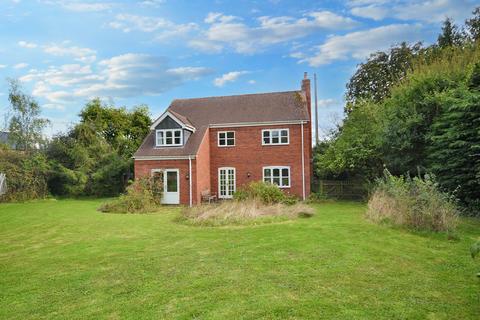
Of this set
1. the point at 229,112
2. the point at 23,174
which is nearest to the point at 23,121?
the point at 23,174

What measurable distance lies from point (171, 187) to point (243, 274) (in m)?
16.3

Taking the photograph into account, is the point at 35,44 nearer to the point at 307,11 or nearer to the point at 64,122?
the point at 307,11

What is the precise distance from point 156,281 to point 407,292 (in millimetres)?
4724

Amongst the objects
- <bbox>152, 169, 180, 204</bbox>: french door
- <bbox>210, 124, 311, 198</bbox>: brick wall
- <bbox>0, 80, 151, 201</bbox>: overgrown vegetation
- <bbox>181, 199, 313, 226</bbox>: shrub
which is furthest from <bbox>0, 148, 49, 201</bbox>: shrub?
<bbox>181, 199, 313, 226</bbox>: shrub

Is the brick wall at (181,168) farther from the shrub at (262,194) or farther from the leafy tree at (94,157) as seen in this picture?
the leafy tree at (94,157)

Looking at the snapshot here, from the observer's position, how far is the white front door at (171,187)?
2242cm

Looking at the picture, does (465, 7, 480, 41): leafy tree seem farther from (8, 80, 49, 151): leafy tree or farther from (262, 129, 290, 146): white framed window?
(8, 80, 49, 151): leafy tree

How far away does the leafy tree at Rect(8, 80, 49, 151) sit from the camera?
2900 centimetres

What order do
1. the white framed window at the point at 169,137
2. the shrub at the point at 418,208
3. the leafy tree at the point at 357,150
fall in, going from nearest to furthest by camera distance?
the shrub at the point at 418,208 < the leafy tree at the point at 357,150 < the white framed window at the point at 169,137

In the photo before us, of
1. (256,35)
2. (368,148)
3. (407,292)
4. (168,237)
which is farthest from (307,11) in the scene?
(407,292)

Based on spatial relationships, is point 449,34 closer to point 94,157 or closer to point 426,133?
point 426,133

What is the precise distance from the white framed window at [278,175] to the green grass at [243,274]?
11.1m

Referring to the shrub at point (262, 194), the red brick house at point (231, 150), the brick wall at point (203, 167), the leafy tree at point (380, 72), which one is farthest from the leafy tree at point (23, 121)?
the leafy tree at point (380, 72)

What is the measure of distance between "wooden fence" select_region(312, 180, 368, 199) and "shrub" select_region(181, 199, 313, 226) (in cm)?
832
